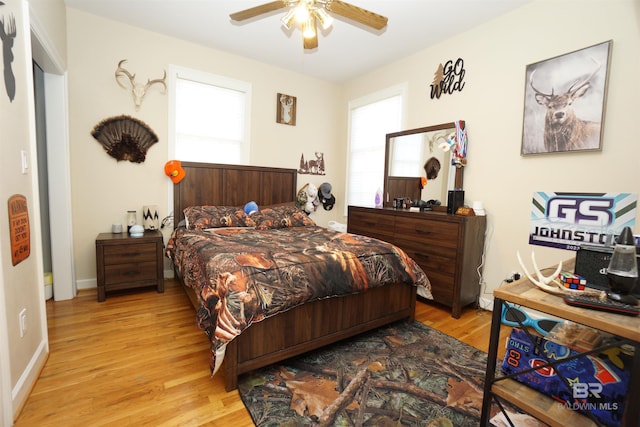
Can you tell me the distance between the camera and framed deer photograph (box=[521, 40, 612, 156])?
2.16m

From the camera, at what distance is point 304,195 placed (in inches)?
168

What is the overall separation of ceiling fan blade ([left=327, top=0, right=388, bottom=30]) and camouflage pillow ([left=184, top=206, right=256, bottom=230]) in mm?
2193

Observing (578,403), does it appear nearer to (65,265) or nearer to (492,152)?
(492,152)

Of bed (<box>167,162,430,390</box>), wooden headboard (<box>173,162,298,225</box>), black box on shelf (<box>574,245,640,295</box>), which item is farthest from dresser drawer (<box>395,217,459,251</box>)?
wooden headboard (<box>173,162,298,225</box>)

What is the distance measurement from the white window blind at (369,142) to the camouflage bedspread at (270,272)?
5.64 feet

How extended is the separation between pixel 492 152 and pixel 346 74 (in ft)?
7.71

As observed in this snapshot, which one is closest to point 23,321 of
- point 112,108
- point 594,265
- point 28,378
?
point 28,378

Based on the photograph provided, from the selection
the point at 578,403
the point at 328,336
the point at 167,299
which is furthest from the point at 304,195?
the point at 578,403

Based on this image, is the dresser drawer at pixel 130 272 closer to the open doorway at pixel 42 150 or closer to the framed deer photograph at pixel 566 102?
the open doorway at pixel 42 150

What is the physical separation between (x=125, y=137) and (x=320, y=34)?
235 centimetres

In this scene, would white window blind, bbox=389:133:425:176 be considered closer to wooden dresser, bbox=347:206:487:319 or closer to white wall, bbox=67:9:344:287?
wooden dresser, bbox=347:206:487:319

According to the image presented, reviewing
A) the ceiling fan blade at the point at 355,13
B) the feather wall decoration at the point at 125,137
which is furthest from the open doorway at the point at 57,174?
the ceiling fan blade at the point at 355,13

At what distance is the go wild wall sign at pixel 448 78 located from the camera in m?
3.06

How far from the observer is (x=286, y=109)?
4.14 m
